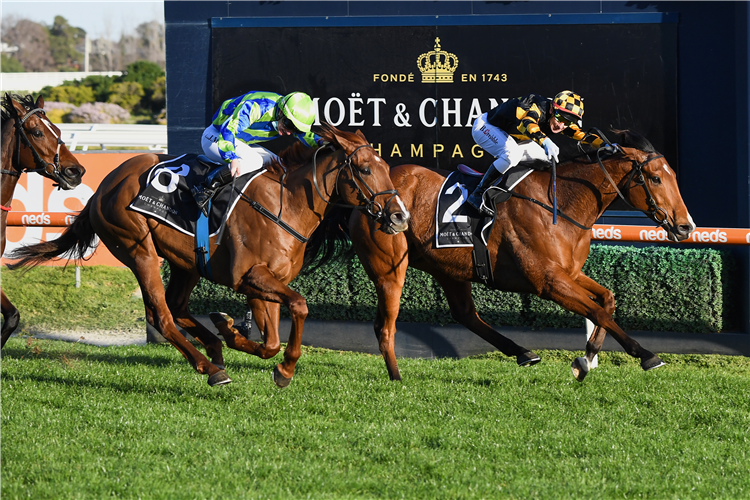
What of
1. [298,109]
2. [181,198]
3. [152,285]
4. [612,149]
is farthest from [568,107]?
[152,285]

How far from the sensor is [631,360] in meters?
7.07

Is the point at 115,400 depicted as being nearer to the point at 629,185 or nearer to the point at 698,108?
the point at 629,185

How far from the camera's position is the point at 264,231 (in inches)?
197

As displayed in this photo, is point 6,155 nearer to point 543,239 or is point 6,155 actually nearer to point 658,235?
point 543,239

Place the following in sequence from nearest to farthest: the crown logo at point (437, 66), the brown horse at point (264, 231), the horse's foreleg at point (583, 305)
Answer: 1. the brown horse at point (264, 231)
2. the horse's foreleg at point (583, 305)
3. the crown logo at point (437, 66)

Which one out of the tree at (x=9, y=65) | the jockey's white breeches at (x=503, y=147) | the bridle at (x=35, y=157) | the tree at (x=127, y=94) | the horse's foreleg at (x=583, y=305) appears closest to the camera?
the horse's foreleg at (x=583, y=305)

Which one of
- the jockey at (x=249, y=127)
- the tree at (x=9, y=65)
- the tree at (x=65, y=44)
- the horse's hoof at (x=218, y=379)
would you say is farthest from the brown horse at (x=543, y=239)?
the tree at (x=65, y=44)

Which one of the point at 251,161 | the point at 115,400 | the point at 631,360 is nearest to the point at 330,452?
the point at 115,400

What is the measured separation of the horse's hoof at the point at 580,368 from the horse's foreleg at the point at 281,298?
71.8 inches

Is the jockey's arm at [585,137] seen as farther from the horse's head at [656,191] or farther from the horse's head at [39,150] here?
the horse's head at [39,150]

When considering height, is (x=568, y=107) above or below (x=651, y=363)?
above

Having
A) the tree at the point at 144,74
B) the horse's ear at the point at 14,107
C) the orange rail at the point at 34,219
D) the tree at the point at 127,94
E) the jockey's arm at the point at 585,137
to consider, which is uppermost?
the tree at the point at 144,74

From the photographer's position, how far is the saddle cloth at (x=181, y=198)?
5180mm

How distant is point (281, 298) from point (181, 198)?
1107 mm
